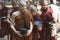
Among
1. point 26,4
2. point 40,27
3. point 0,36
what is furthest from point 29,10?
point 0,36

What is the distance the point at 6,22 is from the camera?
5.58 feet

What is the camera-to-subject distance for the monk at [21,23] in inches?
63.8

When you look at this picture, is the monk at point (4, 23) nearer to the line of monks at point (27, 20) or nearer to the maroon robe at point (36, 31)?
the line of monks at point (27, 20)

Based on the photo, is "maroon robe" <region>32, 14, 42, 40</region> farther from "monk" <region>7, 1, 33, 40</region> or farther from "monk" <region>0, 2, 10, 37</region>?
"monk" <region>0, 2, 10, 37</region>

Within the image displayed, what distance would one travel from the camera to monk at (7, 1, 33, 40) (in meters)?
1.62

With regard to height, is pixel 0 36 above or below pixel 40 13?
below

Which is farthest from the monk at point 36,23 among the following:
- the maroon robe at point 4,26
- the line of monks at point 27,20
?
the maroon robe at point 4,26

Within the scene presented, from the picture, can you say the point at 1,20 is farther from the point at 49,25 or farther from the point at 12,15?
the point at 49,25

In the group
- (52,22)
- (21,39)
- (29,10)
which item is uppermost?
(29,10)

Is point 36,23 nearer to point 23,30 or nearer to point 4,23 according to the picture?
point 23,30

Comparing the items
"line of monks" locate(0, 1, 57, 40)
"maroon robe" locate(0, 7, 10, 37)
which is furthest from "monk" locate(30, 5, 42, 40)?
"maroon robe" locate(0, 7, 10, 37)

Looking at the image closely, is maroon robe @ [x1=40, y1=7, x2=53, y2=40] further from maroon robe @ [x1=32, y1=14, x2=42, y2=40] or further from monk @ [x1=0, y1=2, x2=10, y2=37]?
monk @ [x1=0, y1=2, x2=10, y2=37]

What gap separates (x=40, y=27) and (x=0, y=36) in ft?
1.07

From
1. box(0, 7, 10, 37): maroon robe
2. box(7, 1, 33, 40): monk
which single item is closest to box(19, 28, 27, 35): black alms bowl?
box(7, 1, 33, 40): monk
